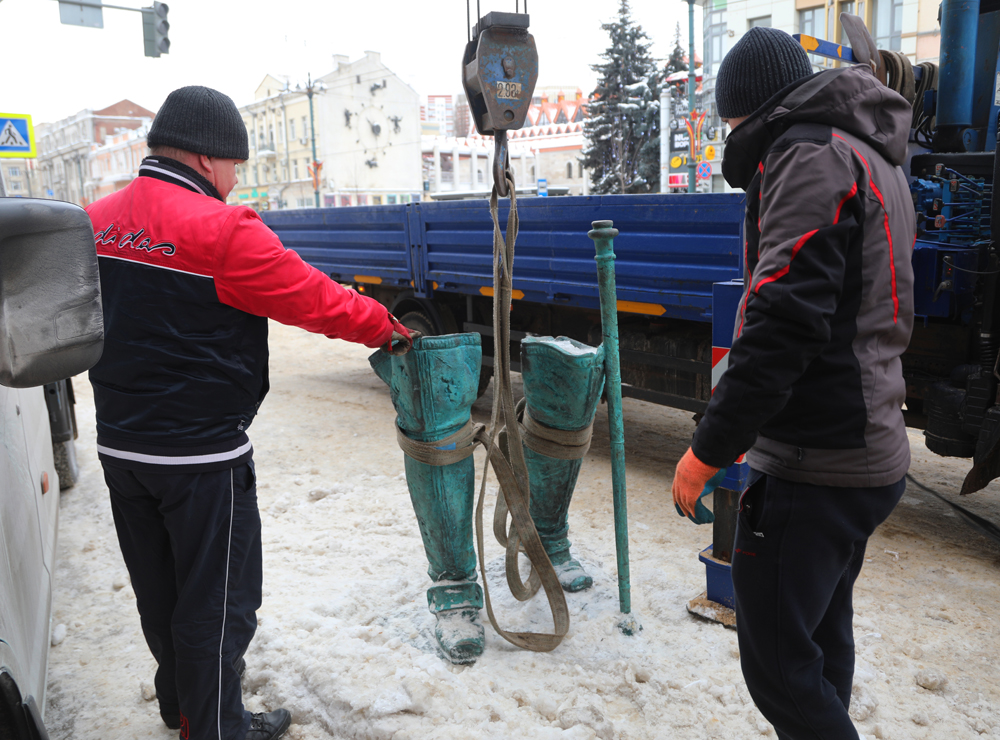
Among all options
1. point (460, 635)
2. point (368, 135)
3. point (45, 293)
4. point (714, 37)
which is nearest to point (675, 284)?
point (460, 635)

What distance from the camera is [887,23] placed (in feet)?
67.9

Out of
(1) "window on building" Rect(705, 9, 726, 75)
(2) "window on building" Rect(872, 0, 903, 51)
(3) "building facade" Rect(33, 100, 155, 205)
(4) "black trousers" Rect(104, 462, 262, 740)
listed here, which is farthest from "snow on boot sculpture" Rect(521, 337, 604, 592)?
(3) "building facade" Rect(33, 100, 155, 205)

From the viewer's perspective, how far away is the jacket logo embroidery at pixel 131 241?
186 centimetres

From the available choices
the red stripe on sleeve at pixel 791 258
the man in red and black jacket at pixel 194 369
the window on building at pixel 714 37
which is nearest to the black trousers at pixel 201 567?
the man in red and black jacket at pixel 194 369

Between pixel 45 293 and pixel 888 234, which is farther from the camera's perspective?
pixel 888 234

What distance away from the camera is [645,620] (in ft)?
9.27

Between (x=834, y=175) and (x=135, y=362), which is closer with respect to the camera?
(x=834, y=175)

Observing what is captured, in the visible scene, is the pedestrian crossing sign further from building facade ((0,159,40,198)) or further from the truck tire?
the truck tire

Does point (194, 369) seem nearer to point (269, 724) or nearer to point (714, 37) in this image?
point (269, 724)

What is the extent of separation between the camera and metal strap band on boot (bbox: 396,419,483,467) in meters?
2.61

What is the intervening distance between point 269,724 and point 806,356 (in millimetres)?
1860

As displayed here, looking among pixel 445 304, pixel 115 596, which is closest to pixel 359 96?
pixel 445 304

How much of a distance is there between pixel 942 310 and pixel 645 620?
6.69 ft

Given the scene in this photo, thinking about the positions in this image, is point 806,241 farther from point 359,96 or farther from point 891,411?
point 359,96
